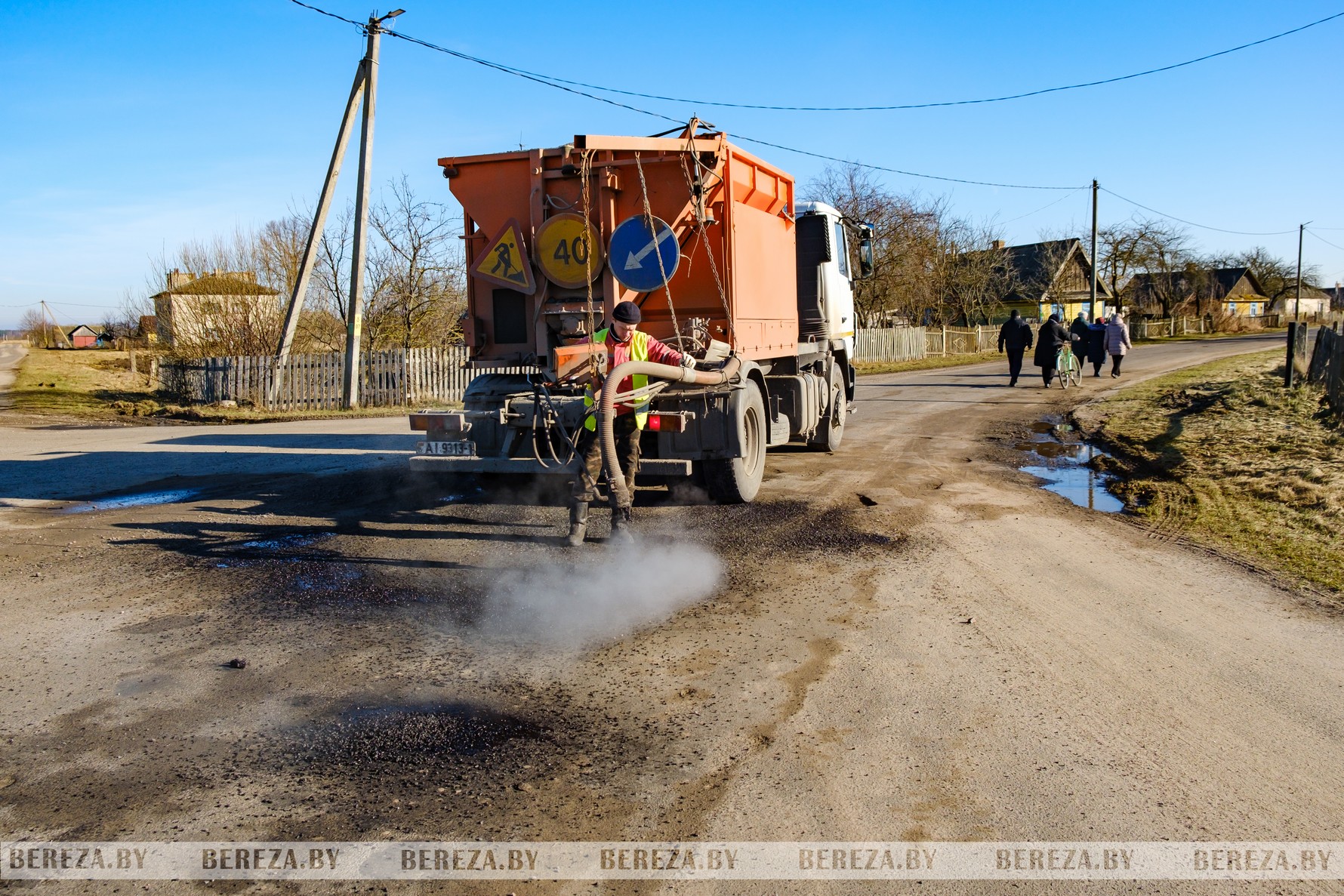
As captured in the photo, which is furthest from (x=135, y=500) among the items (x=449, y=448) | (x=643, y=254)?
(x=643, y=254)

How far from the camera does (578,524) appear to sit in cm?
714

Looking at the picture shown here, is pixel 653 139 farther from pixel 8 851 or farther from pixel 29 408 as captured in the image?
pixel 29 408

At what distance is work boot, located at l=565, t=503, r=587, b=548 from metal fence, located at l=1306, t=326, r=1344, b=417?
10445 millimetres

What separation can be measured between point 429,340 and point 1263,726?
82.0ft

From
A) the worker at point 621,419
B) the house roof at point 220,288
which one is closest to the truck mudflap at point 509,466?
the worker at point 621,419

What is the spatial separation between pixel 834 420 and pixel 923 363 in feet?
85.4

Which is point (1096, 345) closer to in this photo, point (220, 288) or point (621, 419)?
point (621, 419)

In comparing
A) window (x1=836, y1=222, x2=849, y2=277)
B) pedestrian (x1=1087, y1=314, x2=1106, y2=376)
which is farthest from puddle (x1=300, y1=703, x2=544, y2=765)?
pedestrian (x1=1087, y1=314, x2=1106, y2=376)

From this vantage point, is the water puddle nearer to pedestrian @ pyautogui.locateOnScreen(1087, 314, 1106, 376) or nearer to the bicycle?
the bicycle

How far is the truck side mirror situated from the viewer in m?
13.8

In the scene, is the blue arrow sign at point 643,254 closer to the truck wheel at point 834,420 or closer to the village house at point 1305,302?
the truck wheel at point 834,420

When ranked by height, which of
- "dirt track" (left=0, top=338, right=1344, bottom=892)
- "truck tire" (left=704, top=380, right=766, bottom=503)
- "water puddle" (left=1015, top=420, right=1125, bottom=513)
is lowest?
"dirt track" (left=0, top=338, right=1344, bottom=892)

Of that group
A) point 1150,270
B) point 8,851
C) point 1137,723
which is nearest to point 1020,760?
point 1137,723

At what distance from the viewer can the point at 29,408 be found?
21.0m
